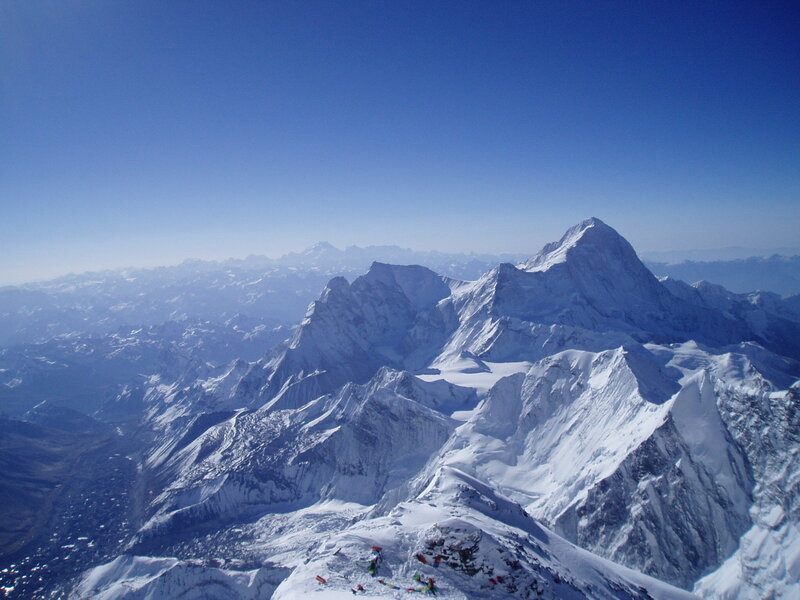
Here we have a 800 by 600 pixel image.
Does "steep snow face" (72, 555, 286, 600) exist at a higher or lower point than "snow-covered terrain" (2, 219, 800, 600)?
lower

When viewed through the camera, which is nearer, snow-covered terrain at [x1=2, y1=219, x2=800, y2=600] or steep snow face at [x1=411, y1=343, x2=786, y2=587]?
snow-covered terrain at [x1=2, y1=219, x2=800, y2=600]

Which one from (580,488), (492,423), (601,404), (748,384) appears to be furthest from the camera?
(492,423)

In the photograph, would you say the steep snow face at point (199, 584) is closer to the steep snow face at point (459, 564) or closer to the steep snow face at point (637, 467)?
the steep snow face at point (637, 467)

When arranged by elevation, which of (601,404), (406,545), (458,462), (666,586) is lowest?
(458,462)

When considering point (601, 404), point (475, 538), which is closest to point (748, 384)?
point (601, 404)

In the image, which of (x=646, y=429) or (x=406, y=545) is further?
(x=646, y=429)

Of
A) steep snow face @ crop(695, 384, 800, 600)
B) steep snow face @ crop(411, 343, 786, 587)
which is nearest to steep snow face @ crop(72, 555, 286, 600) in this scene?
steep snow face @ crop(411, 343, 786, 587)

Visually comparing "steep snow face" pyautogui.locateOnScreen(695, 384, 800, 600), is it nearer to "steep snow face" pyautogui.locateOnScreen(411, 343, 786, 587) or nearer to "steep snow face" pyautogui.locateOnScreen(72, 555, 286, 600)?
"steep snow face" pyautogui.locateOnScreen(411, 343, 786, 587)

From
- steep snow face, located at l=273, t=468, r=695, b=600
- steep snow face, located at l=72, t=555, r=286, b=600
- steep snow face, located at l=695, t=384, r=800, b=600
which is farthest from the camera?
steep snow face, located at l=72, t=555, r=286, b=600

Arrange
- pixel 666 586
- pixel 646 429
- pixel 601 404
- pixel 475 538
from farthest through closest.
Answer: pixel 601 404
pixel 646 429
pixel 666 586
pixel 475 538

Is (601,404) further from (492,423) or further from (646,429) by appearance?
(492,423)
